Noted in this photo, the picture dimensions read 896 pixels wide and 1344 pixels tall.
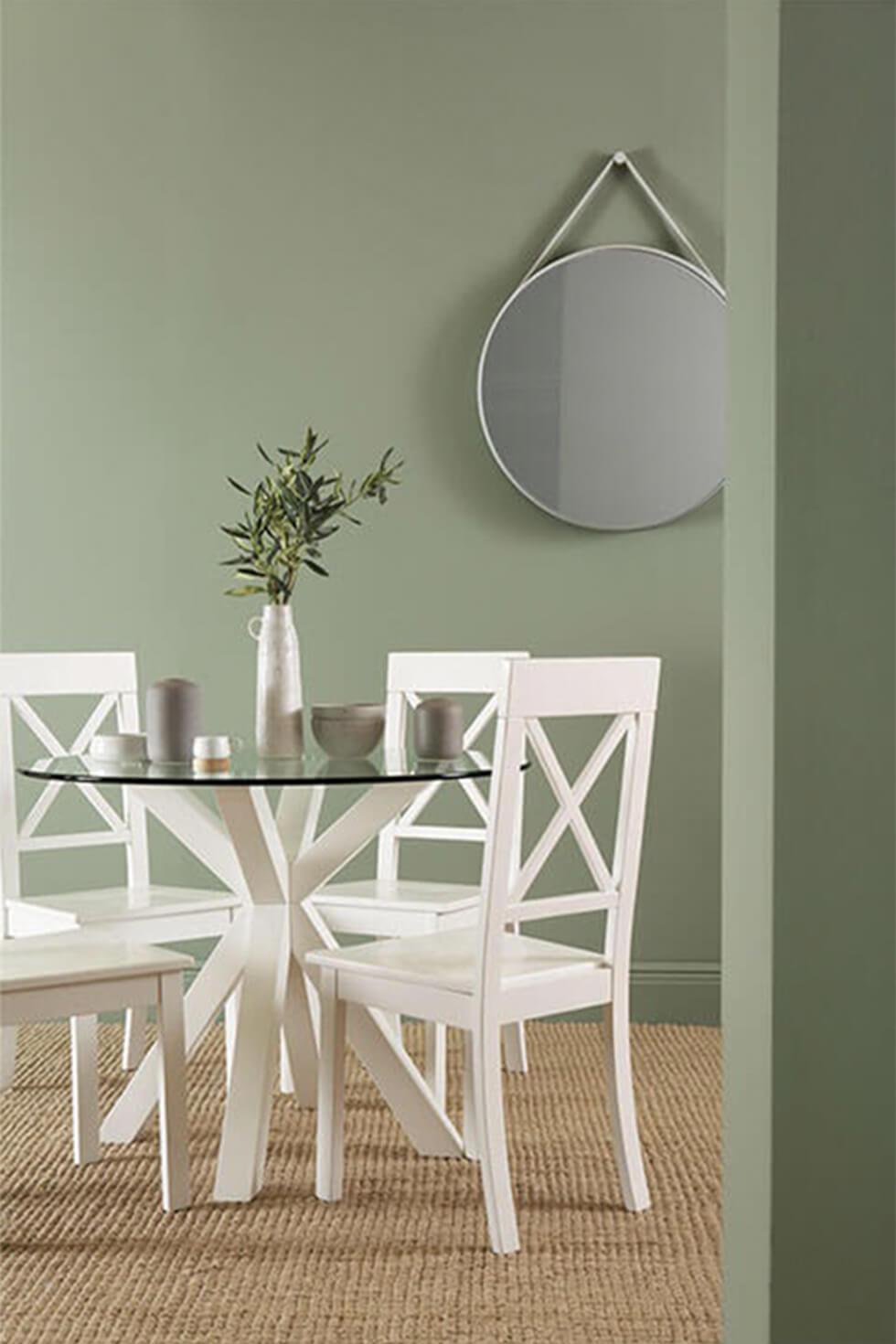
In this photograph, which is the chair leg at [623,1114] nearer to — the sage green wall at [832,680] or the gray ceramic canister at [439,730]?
the gray ceramic canister at [439,730]

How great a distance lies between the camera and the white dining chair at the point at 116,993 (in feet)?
8.99

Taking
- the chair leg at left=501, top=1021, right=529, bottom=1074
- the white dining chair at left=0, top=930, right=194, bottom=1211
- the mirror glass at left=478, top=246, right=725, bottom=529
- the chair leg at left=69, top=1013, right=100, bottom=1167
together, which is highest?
the mirror glass at left=478, top=246, right=725, bottom=529

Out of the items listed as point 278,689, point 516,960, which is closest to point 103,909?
point 278,689

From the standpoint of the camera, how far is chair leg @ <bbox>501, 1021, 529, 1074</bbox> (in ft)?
12.5

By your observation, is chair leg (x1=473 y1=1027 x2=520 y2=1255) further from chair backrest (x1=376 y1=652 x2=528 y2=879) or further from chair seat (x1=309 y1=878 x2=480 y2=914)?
chair backrest (x1=376 y1=652 x2=528 y2=879)

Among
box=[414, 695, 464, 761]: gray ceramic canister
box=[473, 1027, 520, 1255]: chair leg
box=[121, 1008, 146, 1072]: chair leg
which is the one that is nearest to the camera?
box=[473, 1027, 520, 1255]: chair leg

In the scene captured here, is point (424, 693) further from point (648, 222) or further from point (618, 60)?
point (618, 60)

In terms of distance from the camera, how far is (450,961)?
2.85m

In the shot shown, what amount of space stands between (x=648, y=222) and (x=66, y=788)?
2.20 m

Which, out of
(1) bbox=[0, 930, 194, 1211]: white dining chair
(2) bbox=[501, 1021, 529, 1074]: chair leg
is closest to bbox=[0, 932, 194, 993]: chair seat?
(1) bbox=[0, 930, 194, 1211]: white dining chair

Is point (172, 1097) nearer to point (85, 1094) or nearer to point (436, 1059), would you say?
point (85, 1094)

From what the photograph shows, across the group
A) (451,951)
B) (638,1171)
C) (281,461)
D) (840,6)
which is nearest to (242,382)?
(281,461)

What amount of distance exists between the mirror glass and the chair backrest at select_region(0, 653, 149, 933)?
119 centimetres

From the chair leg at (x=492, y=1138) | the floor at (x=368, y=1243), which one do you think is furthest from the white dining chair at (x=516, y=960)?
the floor at (x=368, y=1243)
